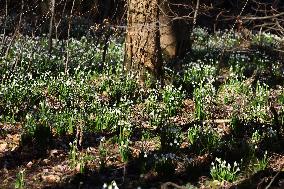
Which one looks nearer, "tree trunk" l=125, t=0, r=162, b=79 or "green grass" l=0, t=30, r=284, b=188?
"green grass" l=0, t=30, r=284, b=188

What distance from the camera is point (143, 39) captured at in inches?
350

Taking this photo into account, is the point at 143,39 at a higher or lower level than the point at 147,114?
higher

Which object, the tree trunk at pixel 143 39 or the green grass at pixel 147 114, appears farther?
the tree trunk at pixel 143 39

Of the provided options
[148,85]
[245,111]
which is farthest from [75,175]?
[148,85]

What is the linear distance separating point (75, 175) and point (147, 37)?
13.9 ft

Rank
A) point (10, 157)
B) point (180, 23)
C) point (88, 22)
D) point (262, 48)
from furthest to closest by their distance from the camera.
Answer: point (88, 22) → point (262, 48) → point (180, 23) → point (10, 157)

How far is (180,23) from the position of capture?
39.7 ft

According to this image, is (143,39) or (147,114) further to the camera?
(143,39)

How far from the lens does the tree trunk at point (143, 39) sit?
341 inches

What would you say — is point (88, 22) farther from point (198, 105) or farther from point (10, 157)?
point (10, 157)

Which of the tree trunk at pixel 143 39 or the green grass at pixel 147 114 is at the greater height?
the tree trunk at pixel 143 39

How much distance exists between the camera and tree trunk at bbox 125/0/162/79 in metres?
8.66

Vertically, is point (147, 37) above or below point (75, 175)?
above

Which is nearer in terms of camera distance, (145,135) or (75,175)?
(75,175)
